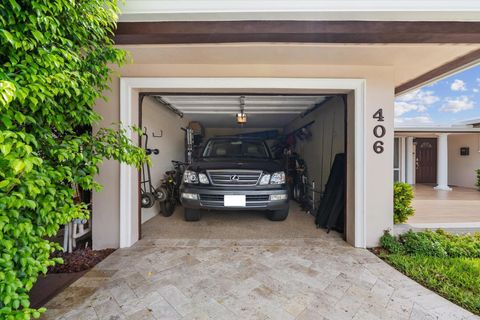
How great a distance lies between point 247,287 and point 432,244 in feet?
7.63

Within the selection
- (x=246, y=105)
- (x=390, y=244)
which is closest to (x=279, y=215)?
(x=390, y=244)

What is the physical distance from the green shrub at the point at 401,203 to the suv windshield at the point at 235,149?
88.4 inches

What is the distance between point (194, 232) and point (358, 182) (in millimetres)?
2431

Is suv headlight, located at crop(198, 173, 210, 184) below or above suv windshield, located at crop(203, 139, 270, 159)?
below

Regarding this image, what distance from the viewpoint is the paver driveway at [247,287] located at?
1.64 meters

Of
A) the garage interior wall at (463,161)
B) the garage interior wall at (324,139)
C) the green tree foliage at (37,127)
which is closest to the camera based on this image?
the green tree foliage at (37,127)

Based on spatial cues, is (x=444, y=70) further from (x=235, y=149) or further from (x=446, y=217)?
(x=235, y=149)

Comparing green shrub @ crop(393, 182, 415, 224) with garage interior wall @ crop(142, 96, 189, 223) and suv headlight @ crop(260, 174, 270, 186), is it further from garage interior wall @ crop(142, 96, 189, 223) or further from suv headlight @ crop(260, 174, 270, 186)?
garage interior wall @ crop(142, 96, 189, 223)

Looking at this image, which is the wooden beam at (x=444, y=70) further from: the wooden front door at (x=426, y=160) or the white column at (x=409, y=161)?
the wooden front door at (x=426, y=160)

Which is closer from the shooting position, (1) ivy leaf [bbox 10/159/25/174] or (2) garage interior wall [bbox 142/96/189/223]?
(1) ivy leaf [bbox 10/159/25/174]

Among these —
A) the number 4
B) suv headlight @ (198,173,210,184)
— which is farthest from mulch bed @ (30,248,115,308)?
the number 4

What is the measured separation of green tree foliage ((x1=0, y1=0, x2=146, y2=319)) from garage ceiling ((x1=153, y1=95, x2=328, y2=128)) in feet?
8.31

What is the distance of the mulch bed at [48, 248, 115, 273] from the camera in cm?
230

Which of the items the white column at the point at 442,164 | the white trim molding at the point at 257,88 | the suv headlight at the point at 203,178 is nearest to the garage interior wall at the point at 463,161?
the white column at the point at 442,164
